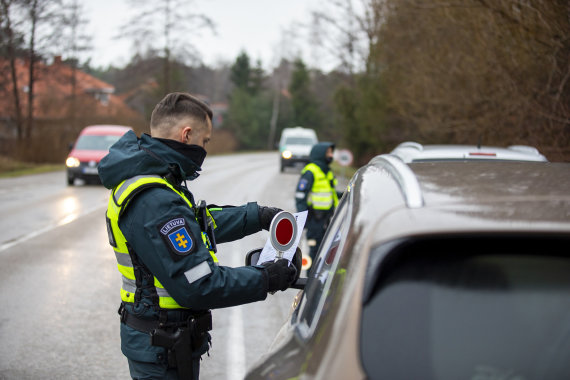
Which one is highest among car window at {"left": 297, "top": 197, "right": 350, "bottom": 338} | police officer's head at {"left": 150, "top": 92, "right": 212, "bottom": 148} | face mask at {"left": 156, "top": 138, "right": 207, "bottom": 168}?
police officer's head at {"left": 150, "top": 92, "right": 212, "bottom": 148}

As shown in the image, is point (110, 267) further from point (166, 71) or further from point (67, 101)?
point (166, 71)

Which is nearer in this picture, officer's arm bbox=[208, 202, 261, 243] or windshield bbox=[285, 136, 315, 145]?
officer's arm bbox=[208, 202, 261, 243]

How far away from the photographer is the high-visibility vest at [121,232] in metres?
2.48

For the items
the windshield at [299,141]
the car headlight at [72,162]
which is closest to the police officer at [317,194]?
the car headlight at [72,162]

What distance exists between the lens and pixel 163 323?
2553mm

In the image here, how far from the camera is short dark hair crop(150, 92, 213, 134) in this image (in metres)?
2.71

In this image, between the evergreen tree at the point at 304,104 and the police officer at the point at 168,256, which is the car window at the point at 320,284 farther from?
the evergreen tree at the point at 304,104

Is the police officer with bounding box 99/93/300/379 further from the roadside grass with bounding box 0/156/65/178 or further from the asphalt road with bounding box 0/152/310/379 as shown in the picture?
the roadside grass with bounding box 0/156/65/178

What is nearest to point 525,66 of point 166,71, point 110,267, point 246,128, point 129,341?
point 110,267

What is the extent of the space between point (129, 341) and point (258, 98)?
76.5 meters

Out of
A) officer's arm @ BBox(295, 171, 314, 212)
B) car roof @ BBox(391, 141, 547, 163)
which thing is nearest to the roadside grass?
officer's arm @ BBox(295, 171, 314, 212)

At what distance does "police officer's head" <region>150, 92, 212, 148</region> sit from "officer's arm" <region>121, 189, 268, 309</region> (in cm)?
33

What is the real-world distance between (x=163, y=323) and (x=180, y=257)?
0.36m

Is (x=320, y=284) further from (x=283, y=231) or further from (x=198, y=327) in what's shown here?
(x=198, y=327)
